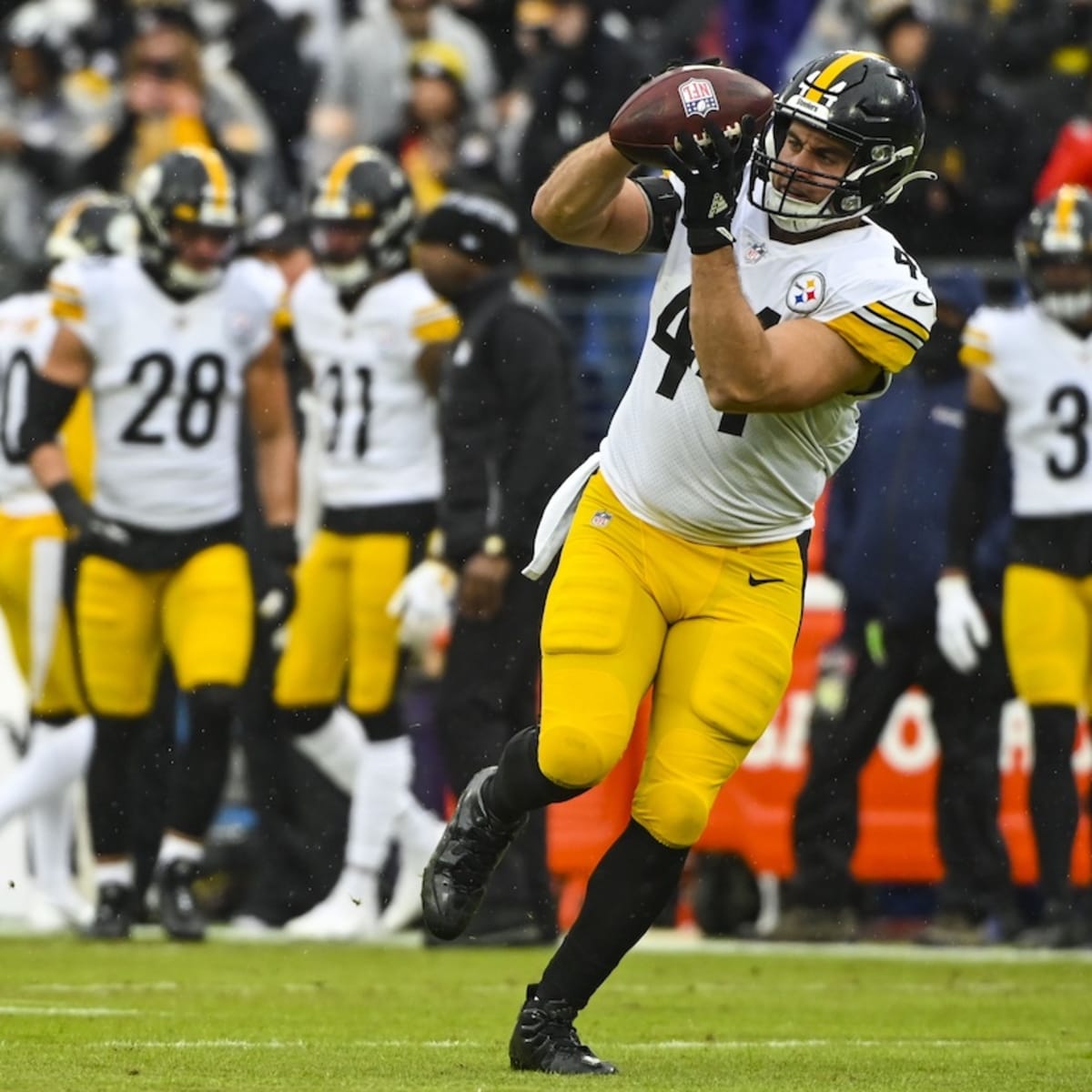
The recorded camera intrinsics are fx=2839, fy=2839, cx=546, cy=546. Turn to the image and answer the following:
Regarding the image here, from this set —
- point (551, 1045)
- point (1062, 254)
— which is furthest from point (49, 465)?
point (551, 1045)

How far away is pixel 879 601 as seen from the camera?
33.1 feet

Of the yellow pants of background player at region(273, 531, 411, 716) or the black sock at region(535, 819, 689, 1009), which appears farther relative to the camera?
the yellow pants of background player at region(273, 531, 411, 716)

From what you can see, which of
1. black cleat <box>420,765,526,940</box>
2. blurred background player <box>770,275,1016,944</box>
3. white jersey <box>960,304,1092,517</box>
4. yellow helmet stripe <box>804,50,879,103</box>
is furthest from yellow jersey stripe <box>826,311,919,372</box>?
blurred background player <box>770,275,1016,944</box>

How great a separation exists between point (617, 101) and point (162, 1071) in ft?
26.0

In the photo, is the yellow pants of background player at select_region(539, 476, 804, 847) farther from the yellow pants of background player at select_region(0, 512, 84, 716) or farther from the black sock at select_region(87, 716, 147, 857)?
the yellow pants of background player at select_region(0, 512, 84, 716)

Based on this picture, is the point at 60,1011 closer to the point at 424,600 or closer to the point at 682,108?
the point at 682,108

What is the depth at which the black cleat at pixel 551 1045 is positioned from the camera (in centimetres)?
532

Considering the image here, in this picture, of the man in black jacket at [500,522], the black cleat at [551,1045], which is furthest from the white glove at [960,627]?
the black cleat at [551,1045]

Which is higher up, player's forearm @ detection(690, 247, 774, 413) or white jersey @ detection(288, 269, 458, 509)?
A: player's forearm @ detection(690, 247, 774, 413)

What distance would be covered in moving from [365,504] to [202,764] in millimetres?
1049

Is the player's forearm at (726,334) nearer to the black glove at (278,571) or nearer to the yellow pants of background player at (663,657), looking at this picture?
the yellow pants of background player at (663,657)

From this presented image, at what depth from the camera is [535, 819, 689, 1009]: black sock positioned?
17.8 ft

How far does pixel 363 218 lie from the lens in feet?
31.9

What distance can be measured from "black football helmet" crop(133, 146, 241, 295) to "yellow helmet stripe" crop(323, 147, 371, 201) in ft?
1.46
